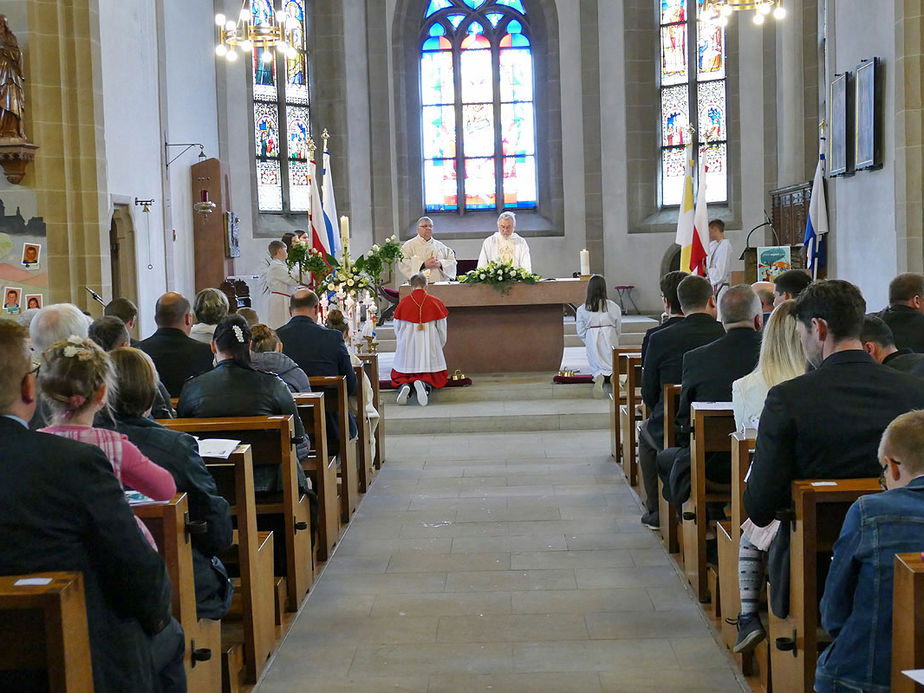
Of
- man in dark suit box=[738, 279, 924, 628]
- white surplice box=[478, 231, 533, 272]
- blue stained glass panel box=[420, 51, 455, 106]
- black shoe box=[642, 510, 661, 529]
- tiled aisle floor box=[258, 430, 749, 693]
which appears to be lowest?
tiled aisle floor box=[258, 430, 749, 693]

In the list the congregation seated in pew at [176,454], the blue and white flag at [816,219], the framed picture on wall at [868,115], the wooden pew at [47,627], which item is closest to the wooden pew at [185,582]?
the congregation seated in pew at [176,454]

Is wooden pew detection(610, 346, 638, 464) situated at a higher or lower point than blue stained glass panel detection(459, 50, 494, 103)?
lower

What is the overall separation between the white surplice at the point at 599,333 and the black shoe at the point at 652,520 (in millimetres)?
4415

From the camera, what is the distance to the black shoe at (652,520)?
20.5ft

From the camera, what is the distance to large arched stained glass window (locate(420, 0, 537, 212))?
58.8 ft

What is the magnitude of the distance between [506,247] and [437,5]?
Result: 22.5 ft

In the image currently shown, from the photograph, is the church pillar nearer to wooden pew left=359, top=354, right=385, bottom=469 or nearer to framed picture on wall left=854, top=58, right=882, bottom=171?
wooden pew left=359, top=354, right=385, bottom=469

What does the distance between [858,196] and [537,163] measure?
26.8ft

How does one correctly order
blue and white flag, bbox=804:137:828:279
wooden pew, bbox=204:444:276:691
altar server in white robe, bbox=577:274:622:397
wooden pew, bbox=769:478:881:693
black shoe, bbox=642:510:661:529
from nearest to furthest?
wooden pew, bbox=769:478:881:693 → wooden pew, bbox=204:444:276:691 → black shoe, bbox=642:510:661:529 → altar server in white robe, bbox=577:274:622:397 → blue and white flag, bbox=804:137:828:279

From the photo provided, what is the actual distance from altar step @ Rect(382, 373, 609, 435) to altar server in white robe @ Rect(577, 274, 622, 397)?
24 cm

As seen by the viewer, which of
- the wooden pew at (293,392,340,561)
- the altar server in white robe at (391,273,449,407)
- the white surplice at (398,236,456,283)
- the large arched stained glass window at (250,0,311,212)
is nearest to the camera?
the wooden pew at (293,392,340,561)

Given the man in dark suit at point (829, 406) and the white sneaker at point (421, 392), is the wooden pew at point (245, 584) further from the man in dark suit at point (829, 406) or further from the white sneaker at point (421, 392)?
the white sneaker at point (421, 392)

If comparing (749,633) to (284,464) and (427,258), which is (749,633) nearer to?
(284,464)

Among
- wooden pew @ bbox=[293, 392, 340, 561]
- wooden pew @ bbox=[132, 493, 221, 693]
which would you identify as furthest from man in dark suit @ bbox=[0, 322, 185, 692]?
wooden pew @ bbox=[293, 392, 340, 561]
